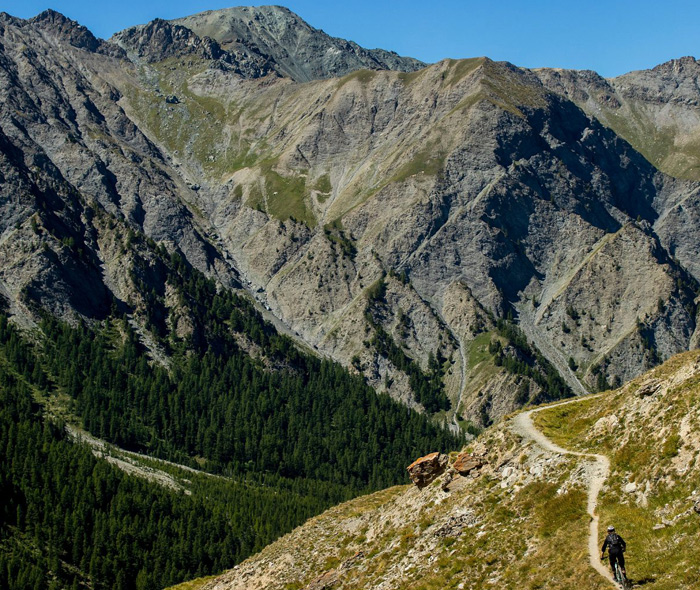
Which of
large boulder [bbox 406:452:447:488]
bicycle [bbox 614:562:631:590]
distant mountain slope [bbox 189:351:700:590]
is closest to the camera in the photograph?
bicycle [bbox 614:562:631:590]

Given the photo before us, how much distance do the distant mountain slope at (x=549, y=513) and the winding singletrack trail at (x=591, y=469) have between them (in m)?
0.48

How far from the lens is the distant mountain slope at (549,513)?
41969mm

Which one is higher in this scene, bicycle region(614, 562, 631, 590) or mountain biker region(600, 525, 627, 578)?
mountain biker region(600, 525, 627, 578)

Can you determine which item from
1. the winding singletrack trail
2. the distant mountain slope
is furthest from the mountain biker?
the winding singletrack trail

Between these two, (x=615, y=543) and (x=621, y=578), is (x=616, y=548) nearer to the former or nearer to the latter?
(x=615, y=543)

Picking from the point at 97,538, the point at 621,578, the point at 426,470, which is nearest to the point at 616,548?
the point at 621,578

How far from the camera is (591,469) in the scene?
170ft

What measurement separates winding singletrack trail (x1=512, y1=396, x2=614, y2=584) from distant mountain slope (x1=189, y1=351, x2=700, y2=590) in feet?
1.57

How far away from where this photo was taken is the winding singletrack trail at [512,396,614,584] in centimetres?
4206

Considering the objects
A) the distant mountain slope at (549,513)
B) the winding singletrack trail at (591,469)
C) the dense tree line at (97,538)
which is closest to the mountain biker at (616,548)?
the distant mountain slope at (549,513)

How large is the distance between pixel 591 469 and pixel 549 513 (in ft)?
16.4

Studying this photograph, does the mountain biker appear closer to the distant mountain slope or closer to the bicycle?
the bicycle

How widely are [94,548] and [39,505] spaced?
21360 millimetres

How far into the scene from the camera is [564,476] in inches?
Answer: 2060
